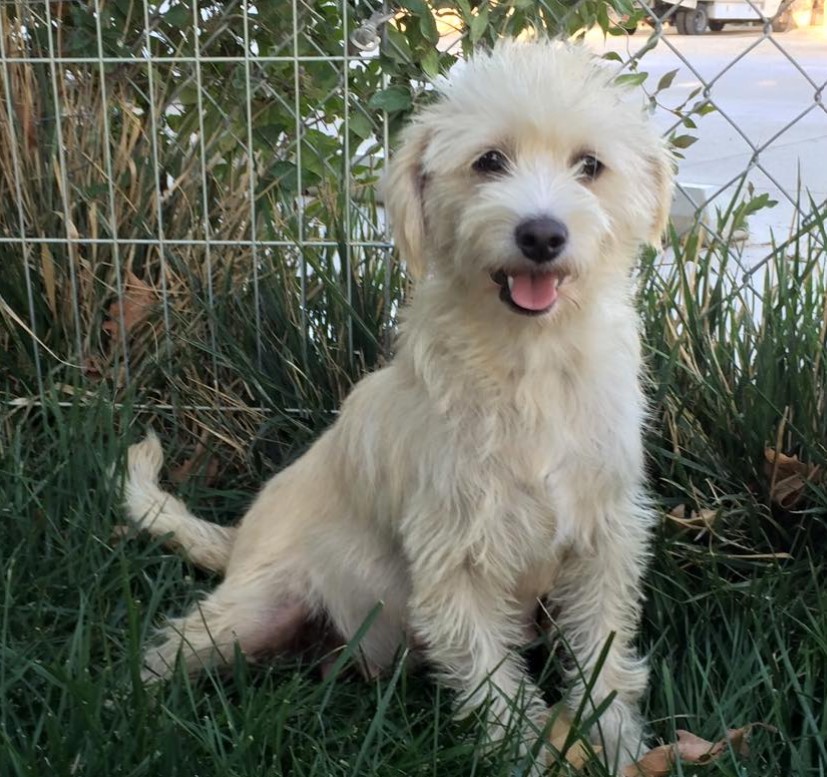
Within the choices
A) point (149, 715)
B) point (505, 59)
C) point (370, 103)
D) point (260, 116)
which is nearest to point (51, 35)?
point (260, 116)

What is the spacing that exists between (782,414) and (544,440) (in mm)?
787

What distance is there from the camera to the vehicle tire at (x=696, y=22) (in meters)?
17.0

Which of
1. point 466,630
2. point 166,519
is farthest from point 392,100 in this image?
point 466,630

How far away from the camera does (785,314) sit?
2777 millimetres

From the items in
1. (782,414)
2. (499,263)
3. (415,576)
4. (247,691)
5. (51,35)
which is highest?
(51,35)

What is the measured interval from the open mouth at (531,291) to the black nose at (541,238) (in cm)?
7

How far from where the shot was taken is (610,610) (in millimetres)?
2283

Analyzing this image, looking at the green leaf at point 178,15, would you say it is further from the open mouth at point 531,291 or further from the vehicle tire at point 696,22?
the vehicle tire at point 696,22

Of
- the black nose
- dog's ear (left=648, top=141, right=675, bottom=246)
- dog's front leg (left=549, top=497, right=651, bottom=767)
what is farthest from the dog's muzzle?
dog's front leg (left=549, top=497, right=651, bottom=767)

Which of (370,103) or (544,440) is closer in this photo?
(544,440)

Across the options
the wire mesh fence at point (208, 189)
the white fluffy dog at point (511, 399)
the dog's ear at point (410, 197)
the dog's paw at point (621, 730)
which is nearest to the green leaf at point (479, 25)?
the wire mesh fence at point (208, 189)

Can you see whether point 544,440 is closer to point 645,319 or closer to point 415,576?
point 415,576

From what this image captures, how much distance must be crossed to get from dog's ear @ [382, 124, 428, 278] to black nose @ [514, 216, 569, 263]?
0.31m

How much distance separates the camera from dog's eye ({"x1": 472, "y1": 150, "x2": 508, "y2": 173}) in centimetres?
205
